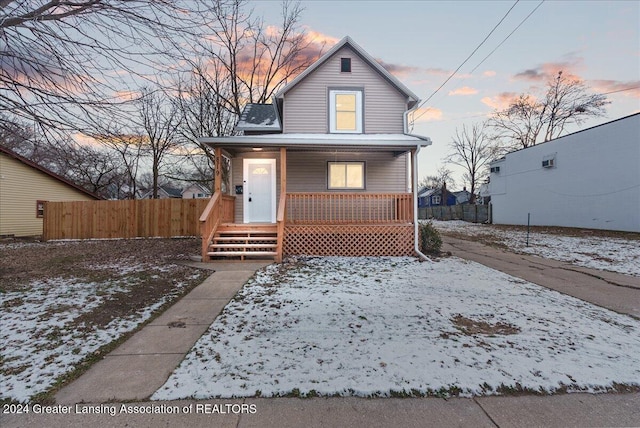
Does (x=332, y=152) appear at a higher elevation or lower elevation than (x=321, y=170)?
higher

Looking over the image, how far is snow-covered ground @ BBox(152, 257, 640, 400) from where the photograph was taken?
2.56 metres

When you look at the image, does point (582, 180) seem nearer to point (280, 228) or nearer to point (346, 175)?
A: point (346, 175)

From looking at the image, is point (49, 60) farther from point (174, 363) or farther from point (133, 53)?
point (174, 363)

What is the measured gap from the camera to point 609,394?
2486 millimetres

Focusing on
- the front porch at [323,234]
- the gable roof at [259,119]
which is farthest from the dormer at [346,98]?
the front porch at [323,234]

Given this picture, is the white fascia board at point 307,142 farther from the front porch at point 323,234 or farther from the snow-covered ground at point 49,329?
the snow-covered ground at point 49,329

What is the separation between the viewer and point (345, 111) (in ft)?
35.6

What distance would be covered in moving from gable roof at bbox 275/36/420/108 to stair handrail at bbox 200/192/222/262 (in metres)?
4.67

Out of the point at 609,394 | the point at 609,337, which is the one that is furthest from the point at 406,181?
the point at 609,394

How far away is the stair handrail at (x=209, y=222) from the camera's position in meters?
7.87

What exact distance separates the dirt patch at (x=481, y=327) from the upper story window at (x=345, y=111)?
8086 millimetres

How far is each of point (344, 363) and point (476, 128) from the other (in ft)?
138

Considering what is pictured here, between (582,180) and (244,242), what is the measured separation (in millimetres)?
19117

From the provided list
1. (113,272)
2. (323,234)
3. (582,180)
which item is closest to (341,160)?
(323,234)
